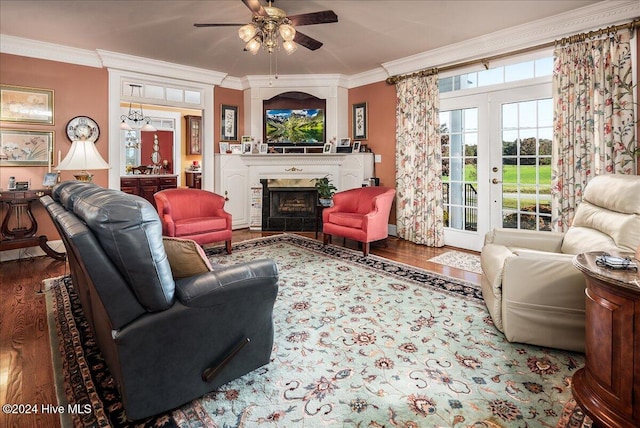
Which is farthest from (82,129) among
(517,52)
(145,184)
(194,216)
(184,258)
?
(517,52)

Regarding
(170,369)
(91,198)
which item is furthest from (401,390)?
(91,198)

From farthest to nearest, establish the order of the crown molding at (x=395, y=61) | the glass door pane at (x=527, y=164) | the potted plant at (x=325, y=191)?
the potted plant at (x=325, y=191), the glass door pane at (x=527, y=164), the crown molding at (x=395, y=61)

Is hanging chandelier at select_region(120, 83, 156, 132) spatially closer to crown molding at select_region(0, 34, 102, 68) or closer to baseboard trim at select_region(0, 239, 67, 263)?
crown molding at select_region(0, 34, 102, 68)

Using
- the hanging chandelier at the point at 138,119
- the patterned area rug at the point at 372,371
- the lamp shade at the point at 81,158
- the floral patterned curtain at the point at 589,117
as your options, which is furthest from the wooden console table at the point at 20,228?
the floral patterned curtain at the point at 589,117

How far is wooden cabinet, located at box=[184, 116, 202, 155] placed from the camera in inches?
362

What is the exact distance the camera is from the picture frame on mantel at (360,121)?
609 cm

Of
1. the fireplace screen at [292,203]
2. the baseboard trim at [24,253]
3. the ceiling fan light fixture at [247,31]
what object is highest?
the ceiling fan light fixture at [247,31]

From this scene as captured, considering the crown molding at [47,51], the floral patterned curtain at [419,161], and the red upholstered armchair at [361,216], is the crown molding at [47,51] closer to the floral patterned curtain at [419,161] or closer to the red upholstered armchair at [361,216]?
the red upholstered armchair at [361,216]

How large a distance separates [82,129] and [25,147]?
680 mm

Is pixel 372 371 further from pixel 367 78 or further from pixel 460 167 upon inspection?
pixel 367 78

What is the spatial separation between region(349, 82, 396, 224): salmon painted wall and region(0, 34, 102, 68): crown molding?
4.09 m

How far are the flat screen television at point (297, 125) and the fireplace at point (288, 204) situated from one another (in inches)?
29.3

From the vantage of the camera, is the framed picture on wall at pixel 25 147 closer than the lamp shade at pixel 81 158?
No

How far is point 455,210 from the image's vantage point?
16.7 ft
